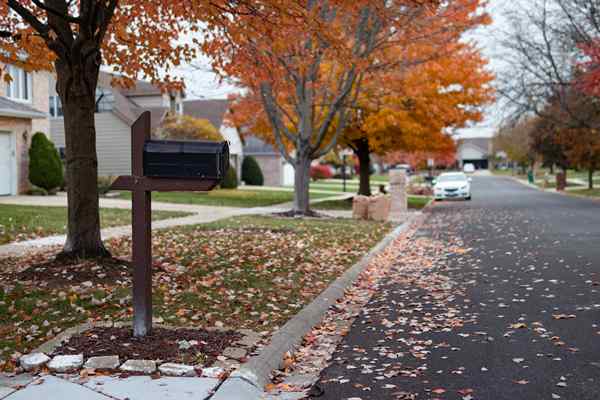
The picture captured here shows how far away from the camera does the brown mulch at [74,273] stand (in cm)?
871

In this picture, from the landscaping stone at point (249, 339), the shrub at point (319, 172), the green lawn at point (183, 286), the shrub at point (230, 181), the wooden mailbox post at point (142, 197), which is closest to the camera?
the wooden mailbox post at point (142, 197)

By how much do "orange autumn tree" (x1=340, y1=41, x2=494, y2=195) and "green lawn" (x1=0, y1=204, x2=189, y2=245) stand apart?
30.3ft

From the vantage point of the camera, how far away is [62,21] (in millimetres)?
9523

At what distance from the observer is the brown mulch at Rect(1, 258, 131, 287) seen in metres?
8.71

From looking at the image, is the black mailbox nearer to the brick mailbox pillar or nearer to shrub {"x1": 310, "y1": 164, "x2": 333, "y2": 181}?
the brick mailbox pillar

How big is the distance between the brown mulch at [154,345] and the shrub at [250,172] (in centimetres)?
4451

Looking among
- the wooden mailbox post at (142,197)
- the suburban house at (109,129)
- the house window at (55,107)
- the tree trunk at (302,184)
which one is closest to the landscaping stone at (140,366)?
the wooden mailbox post at (142,197)

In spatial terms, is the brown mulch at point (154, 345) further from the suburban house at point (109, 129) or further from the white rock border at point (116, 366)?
the suburban house at point (109, 129)

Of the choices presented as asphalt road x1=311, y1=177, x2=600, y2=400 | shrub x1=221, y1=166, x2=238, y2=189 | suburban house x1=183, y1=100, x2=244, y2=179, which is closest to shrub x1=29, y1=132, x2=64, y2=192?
shrub x1=221, y1=166, x2=238, y2=189

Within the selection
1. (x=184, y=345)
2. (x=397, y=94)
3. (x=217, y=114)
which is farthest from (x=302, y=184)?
(x=217, y=114)

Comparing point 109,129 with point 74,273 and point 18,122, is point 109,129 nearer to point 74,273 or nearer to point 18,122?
point 18,122

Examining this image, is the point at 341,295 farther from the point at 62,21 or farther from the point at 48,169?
the point at 48,169

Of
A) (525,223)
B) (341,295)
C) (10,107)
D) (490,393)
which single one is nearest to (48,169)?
(10,107)

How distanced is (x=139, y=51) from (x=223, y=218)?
8.26m
